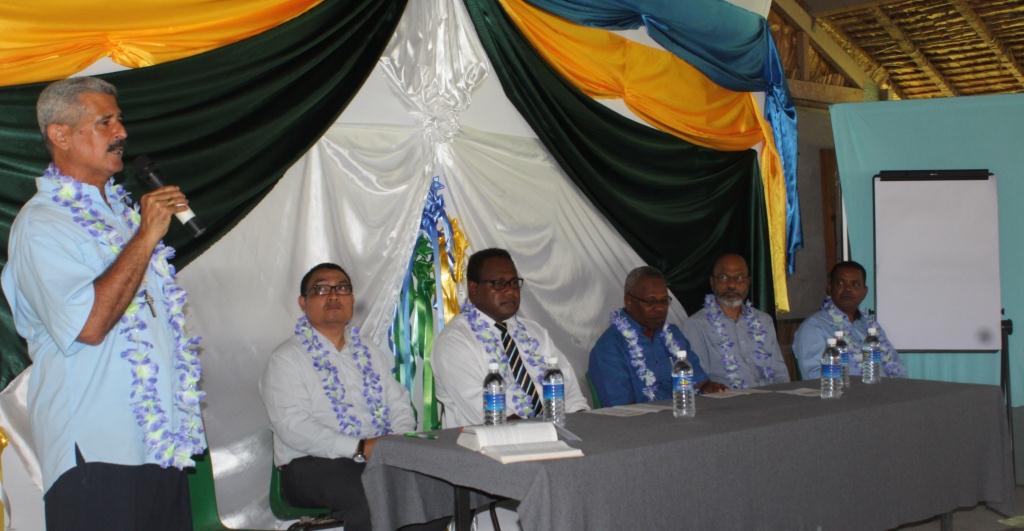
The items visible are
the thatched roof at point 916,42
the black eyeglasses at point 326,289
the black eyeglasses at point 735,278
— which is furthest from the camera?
the thatched roof at point 916,42

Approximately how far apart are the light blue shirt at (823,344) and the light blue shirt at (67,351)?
4068 millimetres

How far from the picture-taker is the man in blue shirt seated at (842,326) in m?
5.63

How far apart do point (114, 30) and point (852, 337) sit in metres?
4.16

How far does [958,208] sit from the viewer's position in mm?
6555

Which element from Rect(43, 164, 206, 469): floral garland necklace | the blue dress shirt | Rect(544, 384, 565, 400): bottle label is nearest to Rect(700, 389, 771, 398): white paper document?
the blue dress shirt

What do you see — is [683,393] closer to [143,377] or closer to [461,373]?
[461,373]

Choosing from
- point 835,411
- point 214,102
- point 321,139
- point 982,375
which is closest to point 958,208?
point 982,375

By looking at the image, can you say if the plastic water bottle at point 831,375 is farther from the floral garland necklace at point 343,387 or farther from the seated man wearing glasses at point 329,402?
the floral garland necklace at point 343,387

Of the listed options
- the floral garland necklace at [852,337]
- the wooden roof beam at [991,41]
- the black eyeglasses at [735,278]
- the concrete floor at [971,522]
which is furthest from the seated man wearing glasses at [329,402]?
the wooden roof beam at [991,41]

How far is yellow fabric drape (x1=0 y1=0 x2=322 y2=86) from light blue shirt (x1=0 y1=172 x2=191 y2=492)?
131 cm

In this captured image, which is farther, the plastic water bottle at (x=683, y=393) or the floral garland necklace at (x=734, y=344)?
the floral garland necklace at (x=734, y=344)

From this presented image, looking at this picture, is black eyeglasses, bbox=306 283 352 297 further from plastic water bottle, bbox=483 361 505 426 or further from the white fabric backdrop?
plastic water bottle, bbox=483 361 505 426

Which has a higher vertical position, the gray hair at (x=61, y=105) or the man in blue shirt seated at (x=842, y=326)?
the gray hair at (x=61, y=105)

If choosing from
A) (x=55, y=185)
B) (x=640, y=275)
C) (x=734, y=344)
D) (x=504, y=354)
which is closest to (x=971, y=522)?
(x=734, y=344)
